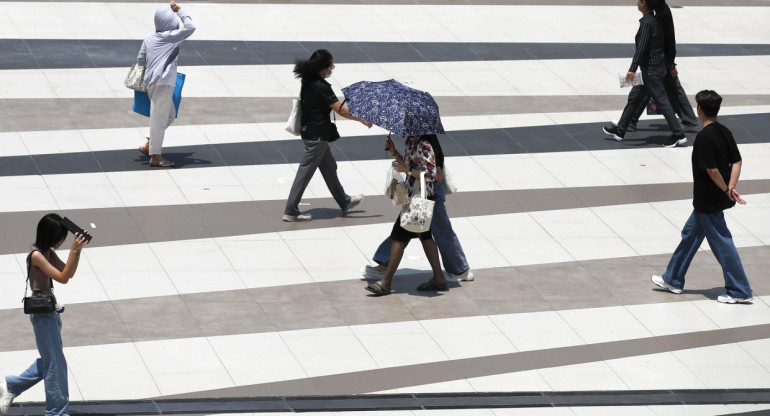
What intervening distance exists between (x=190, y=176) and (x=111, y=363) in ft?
14.9

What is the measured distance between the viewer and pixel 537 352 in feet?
33.4

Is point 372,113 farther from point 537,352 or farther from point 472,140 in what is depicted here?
point 472,140

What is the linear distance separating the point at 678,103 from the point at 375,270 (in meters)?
6.14

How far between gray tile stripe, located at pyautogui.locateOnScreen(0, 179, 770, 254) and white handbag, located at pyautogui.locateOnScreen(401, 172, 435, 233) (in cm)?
202

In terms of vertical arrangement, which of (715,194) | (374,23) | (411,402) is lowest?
A: (374,23)

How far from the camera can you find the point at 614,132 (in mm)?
16000

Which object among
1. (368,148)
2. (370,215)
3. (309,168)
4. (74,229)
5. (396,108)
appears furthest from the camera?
(368,148)

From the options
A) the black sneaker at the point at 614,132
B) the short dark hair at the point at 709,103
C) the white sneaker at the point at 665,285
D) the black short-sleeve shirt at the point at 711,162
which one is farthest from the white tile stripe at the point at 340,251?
the black sneaker at the point at 614,132

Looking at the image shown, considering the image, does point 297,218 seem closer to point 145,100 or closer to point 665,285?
point 145,100

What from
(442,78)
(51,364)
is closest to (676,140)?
(442,78)

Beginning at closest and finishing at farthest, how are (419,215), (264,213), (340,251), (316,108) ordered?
1. (419,215)
2. (340,251)
3. (316,108)
4. (264,213)

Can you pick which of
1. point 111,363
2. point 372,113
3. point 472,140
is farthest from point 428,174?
point 472,140

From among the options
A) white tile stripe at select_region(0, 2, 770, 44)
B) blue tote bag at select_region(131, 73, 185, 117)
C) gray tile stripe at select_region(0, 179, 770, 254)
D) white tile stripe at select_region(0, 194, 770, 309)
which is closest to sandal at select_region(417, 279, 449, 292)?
white tile stripe at select_region(0, 194, 770, 309)

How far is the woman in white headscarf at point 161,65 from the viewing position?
13.8m
